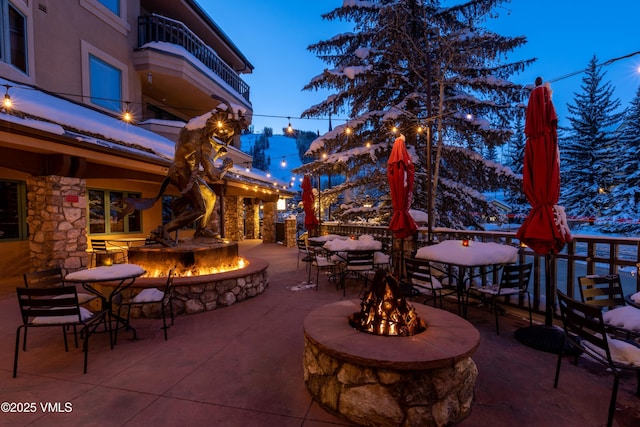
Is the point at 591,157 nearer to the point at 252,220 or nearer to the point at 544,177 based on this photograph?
the point at 252,220

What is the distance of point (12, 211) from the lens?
28.6 ft

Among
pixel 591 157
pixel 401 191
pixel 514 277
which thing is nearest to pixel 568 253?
pixel 514 277

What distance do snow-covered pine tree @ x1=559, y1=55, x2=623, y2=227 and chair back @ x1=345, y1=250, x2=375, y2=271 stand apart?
76.0 feet

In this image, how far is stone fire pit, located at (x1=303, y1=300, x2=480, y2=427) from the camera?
8.15 ft

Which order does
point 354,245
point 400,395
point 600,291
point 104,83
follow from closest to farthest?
point 400,395 < point 600,291 < point 354,245 < point 104,83

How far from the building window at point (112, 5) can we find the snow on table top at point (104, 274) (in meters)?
11.1

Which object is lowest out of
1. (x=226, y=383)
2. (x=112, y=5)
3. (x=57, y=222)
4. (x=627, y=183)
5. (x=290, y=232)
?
(x=226, y=383)

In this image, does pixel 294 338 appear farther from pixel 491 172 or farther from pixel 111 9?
pixel 111 9

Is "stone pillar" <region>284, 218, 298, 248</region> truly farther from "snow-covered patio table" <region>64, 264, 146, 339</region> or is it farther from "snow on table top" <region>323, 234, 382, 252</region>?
"snow-covered patio table" <region>64, 264, 146, 339</region>

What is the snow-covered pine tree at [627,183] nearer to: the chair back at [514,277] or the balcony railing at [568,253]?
the balcony railing at [568,253]

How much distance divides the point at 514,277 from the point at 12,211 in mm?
12475

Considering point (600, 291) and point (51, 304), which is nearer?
point (51, 304)

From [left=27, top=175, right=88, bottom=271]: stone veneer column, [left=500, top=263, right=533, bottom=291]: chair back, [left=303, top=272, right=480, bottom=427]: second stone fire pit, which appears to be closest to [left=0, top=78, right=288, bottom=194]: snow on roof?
[left=27, top=175, right=88, bottom=271]: stone veneer column

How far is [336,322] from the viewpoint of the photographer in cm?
341
